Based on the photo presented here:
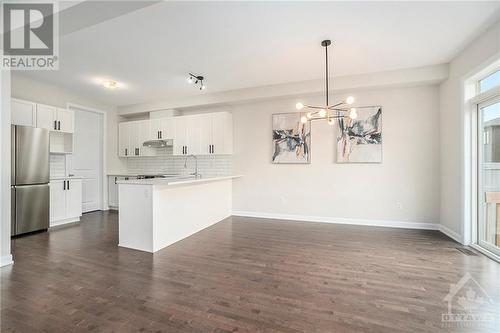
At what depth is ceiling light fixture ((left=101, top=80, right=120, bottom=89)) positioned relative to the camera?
190 inches

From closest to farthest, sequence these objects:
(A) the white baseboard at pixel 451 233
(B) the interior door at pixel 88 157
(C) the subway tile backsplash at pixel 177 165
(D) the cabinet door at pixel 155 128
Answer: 1. (A) the white baseboard at pixel 451 233
2. (B) the interior door at pixel 88 157
3. (C) the subway tile backsplash at pixel 177 165
4. (D) the cabinet door at pixel 155 128

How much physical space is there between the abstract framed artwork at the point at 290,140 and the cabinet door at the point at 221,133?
3.67 feet

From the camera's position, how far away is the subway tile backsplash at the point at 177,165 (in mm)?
6047

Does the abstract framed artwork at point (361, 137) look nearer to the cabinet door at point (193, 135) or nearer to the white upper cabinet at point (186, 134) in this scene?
the white upper cabinet at point (186, 134)

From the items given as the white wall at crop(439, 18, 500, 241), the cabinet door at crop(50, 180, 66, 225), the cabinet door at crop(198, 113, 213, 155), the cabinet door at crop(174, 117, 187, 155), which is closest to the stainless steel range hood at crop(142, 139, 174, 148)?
the cabinet door at crop(174, 117, 187, 155)

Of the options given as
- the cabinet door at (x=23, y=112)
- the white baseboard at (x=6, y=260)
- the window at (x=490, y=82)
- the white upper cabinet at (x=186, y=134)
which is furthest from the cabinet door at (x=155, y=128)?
the window at (x=490, y=82)

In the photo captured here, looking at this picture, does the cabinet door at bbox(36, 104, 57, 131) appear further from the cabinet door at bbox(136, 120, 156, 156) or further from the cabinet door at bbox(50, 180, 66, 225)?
the cabinet door at bbox(136, 120, 156, 156)

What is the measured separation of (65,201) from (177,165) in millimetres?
2545

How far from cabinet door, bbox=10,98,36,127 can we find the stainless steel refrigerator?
0.38 meters

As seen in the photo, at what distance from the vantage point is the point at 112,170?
671cm

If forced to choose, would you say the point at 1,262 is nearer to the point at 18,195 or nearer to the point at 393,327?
the point at 18,195

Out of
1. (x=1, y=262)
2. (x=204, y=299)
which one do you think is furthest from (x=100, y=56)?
(x=204, y=299)

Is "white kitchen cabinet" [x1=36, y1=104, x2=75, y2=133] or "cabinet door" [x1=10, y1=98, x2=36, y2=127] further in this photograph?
"white kitchen cabinet" [x1=36, y1=104, x2=75, y2=133]

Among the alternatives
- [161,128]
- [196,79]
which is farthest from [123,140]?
[196,79]
